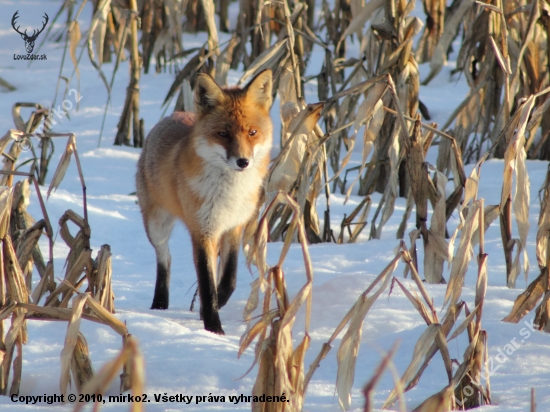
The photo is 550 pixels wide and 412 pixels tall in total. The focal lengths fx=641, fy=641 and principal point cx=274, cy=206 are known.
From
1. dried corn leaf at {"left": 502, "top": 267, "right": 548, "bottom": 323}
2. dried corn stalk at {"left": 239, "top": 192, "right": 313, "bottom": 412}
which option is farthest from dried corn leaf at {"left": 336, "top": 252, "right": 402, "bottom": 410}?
dried corn leaf at {"left": 502, "top": 267, "right": 548, "bottom": 323}

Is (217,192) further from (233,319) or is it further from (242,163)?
(233,319)

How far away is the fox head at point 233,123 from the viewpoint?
342 centimetres

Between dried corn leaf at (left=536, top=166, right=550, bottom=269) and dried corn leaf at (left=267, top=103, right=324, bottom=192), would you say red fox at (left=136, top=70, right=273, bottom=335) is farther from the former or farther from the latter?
dried corn leaf at (left=536, top=166, right=550, bottom=269)

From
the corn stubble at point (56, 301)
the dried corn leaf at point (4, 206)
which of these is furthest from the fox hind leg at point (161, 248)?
the dried corn leaf at point (4, 206)

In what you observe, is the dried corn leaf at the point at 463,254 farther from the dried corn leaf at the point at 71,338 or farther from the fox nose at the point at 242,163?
the fox nose at the point at 242,163

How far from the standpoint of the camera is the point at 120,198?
6.06 m

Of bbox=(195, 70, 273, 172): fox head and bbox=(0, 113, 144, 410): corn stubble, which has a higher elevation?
bbox=(195, 70, 273, 172): fox head

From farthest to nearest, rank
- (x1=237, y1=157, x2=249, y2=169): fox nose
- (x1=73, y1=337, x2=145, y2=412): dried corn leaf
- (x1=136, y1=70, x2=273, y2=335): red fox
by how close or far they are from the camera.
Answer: (x1=136, y1=70, x2=273, y2=335): red fox → (x1=237, y1=157, x2=249, y2=169): fox nose → (x1=73, y1=337, x2=145, y2=412): dried corn leaf

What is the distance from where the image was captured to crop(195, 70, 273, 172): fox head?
342 centimetres

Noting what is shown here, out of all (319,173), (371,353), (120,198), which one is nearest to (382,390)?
(371,353)

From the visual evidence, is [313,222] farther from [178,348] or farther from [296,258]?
[178,348]

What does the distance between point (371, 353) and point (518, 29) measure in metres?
3.05

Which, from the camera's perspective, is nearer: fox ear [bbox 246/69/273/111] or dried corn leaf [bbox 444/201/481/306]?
dried corn leaf [bbox 444/201/481/306]

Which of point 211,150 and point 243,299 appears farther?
point 243,299
